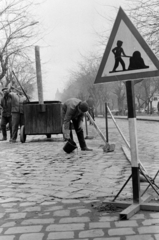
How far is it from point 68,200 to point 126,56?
1.77 meters

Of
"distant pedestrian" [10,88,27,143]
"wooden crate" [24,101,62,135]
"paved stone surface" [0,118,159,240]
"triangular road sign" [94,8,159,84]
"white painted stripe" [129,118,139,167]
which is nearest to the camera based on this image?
"paved stone surface" [0,118,159,240]

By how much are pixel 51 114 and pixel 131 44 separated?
30.0ft

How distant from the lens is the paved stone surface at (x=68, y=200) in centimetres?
353

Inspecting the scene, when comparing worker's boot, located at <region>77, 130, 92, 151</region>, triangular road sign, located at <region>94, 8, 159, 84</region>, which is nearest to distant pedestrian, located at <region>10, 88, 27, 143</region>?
worker's boot, located at <region>77, 130, 92, 151</region>

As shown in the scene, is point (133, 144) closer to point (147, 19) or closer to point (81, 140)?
point (81, 140)

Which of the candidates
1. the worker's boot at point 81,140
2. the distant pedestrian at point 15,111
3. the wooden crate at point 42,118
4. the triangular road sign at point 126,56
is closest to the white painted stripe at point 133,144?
the triangular road sign at point 126,56

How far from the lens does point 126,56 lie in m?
4.32

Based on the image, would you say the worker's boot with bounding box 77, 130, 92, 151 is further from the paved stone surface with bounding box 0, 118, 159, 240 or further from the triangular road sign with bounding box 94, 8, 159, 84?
the triangular road sign with bounding box 94, 8, 159, 84

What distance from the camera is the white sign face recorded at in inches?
167

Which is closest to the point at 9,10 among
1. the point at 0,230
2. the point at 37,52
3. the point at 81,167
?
the point at 37,52

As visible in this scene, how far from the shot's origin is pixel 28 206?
14.9 feet

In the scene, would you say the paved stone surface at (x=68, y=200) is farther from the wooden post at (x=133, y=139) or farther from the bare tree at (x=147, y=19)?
the bare tree at (x=147, y=19)

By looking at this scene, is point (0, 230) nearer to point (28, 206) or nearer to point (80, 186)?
point (28, 206)

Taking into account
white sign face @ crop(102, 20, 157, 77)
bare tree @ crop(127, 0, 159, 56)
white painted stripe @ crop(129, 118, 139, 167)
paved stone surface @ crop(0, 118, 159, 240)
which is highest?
bare tree @ crop(127, 0, 159, 56)
